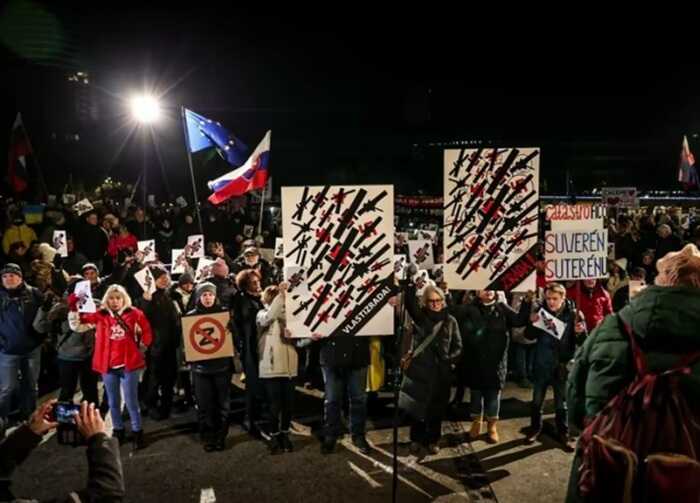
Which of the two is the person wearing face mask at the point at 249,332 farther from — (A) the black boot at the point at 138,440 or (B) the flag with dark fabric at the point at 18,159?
(B) the flag with dark fabric at the point at 18,159

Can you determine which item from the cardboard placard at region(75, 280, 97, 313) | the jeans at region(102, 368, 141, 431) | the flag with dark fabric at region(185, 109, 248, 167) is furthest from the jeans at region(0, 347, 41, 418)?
the flag with dark fabric at region(185, 109, 248, 167)

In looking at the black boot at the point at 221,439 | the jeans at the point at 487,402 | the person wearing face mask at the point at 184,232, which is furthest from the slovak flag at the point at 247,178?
the person wearing face mask at the point at 184,232

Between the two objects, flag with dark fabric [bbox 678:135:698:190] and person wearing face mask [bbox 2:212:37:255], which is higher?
flag with dark fabric [bbox 678:135:698:190]

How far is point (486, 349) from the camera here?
23.0ft

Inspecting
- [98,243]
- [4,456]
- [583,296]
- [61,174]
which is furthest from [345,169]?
[4,456]

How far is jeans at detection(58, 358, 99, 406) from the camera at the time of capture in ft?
23.5

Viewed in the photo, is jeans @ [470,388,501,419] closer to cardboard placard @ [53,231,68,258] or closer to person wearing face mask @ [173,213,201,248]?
cardboard placard @ [53,231,68,258]

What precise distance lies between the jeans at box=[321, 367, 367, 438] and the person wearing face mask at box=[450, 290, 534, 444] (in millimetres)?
1310

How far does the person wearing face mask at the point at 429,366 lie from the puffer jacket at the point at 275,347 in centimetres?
132

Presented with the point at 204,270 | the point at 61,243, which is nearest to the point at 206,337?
the point at 204,270

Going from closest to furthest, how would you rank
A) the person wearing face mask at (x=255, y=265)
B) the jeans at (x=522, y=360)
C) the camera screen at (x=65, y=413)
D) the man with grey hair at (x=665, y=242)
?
the camera screen at (x=65, y=413)
the jeans at (x=522, y=360)
the person wearing face mask at (x=255, y=265)
the man with grey hair at (x=665, y=242)

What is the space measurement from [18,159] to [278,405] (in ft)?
26.9

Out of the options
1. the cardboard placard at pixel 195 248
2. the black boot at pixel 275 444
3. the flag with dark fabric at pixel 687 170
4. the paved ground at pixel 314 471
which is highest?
the flag with dark fabric at pixel 687 170

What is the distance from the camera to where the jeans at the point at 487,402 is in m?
7.04
